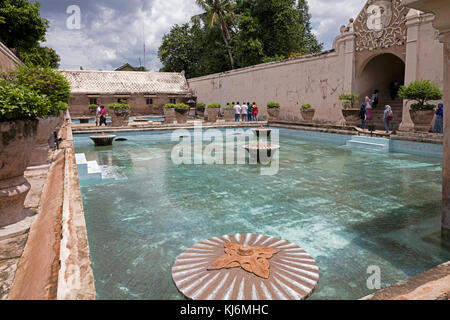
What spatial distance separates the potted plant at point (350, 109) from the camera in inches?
530

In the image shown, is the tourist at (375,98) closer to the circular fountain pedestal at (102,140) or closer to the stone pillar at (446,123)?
the circular fountain pedestal at (102,140)

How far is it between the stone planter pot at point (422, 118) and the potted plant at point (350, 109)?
3359mm

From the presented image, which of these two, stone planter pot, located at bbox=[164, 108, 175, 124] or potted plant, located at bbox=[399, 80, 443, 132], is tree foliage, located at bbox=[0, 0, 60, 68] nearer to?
stone planter pot, located at bbox=[164, 108, 175, 124]

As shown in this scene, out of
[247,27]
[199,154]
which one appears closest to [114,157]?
[199,154]

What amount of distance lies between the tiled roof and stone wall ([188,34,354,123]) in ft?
21.0

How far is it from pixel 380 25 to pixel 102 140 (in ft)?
39.3

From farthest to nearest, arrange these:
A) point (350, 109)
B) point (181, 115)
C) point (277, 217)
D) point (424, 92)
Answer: point (181, 115)
point (350, 109)
point (424, 92)
point (277, 217)

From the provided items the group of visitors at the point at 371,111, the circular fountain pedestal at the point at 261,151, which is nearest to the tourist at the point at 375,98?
the group of visitors at the point at 371,111

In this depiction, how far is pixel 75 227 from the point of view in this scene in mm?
2688

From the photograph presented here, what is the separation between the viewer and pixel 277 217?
4.30 meters

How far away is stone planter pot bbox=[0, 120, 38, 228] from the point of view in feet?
9.86

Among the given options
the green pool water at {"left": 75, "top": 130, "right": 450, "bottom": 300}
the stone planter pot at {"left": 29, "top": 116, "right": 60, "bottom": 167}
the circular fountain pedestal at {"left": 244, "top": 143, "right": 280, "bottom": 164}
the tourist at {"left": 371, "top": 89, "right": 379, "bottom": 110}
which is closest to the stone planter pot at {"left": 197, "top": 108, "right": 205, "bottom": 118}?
the tourist at {"left": 371, "top": 89, "right": 379, "bottom": 110}

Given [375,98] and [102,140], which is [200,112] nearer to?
[375,98]

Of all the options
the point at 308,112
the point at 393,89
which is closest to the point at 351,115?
the point at 308,112
